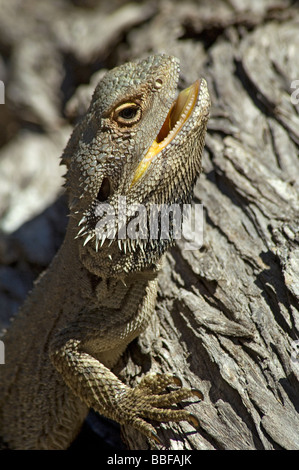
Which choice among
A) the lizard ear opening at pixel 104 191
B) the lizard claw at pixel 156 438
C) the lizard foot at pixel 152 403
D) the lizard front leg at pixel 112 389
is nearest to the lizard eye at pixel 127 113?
the lizard ear opening at pixel 104 191

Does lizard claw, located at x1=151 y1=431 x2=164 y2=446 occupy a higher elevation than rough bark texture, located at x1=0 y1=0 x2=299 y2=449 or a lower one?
lower

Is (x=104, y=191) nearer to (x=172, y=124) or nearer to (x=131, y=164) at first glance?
(x=131, y=164)

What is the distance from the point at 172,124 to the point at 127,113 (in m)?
0.33

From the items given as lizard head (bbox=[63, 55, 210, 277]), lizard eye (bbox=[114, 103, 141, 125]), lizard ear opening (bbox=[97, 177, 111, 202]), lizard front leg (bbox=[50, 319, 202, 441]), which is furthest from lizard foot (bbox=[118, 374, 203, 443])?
lizard eye (bbox=[114, 103, 141, 125])

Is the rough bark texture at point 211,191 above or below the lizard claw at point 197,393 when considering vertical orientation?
above

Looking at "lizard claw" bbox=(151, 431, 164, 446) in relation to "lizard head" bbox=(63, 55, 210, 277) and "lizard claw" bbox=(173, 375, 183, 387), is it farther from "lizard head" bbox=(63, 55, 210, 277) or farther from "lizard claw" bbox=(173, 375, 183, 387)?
"lizard head" bbox=(63, 55, 210, 277)

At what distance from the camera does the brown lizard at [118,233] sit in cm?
295

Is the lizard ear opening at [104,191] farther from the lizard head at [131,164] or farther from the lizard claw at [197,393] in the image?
the lizard claw at [197,393]

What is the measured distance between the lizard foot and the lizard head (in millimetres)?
699

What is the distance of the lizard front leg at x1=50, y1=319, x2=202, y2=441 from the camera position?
283 centimetres

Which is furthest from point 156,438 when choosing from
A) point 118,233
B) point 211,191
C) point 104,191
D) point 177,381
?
point 211,191

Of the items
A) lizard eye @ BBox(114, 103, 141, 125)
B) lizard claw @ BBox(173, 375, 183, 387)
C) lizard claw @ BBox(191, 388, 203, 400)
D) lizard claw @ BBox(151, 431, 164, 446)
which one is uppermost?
lizard eye @ BBox(114, 103, 141, 125)

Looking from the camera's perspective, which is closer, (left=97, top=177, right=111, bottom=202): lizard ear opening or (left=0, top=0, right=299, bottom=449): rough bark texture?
(left=0, top=0, right=299, bottom=449): rough bark texture
